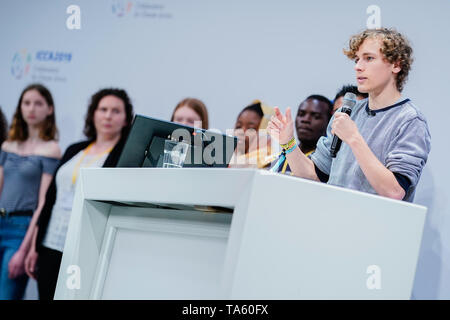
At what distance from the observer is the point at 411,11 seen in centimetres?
279

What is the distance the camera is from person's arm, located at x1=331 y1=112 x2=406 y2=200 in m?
1.66

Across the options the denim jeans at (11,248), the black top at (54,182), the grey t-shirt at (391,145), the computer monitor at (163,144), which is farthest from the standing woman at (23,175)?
the grey t-shirt at (391,145)

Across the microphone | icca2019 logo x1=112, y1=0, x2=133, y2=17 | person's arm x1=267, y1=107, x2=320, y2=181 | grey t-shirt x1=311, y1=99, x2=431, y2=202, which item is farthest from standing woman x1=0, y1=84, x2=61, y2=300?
the microphone

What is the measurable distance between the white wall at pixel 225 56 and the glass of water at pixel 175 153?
138 centimetres

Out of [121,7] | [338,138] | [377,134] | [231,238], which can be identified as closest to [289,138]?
[338,138]

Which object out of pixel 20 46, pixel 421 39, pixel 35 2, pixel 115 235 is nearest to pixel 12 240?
pixel 20 46

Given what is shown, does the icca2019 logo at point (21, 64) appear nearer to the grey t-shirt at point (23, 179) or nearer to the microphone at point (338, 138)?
the grey t-shirt at point (23, 179)

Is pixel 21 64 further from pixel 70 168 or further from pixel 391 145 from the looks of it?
pixel 391 145

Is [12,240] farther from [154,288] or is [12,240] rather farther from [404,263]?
[404,263]

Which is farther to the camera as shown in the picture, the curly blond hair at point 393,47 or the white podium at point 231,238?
the curly blond hair at point 393,47

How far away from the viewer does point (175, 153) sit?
1.80m

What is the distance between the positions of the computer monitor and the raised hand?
0.15 m

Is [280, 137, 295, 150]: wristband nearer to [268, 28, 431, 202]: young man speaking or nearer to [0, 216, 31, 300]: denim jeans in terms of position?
[268, 28, 431, 202]: young man speaking

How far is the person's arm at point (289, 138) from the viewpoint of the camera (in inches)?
73.9
